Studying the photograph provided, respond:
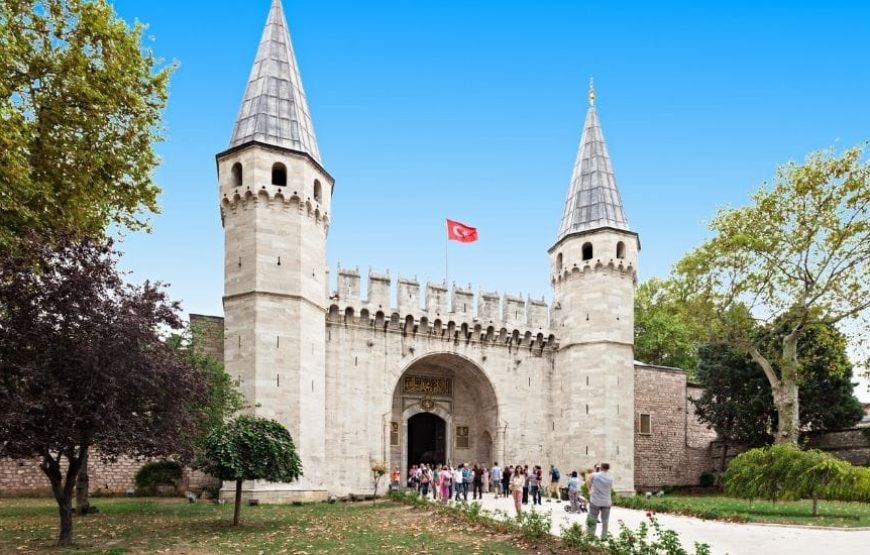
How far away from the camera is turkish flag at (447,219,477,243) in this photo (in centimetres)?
2927

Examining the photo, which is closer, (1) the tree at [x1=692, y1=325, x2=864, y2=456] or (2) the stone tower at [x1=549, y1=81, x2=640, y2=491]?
(2) the stone tower at [x1=549, y1=81, x2=640, y2=491]

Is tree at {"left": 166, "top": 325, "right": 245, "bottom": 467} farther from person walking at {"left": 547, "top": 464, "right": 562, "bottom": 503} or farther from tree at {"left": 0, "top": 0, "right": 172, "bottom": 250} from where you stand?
person walking at {"left": 547, "top": 464, "right": 562, "bottom": 503}

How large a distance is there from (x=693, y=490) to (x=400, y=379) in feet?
47.5

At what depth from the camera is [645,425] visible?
111 feet

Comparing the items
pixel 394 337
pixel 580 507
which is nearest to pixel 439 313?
pixel 394 337

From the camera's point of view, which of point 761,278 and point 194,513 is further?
point 761,278

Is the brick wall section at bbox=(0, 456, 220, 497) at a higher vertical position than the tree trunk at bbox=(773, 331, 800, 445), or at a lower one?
lower

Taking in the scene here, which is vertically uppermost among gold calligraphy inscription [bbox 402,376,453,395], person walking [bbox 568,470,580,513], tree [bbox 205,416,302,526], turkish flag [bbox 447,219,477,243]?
turkish flag [bbox 447,219,477,243]

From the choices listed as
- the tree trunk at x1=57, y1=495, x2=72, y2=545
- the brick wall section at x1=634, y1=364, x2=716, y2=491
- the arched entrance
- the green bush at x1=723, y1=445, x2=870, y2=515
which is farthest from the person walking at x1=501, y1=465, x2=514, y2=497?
the tree trunk at x1=57, y1=495, x2=72, y2=545

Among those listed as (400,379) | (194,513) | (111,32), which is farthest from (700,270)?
(111,32)

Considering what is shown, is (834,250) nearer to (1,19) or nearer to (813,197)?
(813,197)

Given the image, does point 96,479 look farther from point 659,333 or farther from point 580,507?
point 659,333

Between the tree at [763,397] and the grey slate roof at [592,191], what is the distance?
7716mm

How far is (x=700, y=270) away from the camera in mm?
27828
